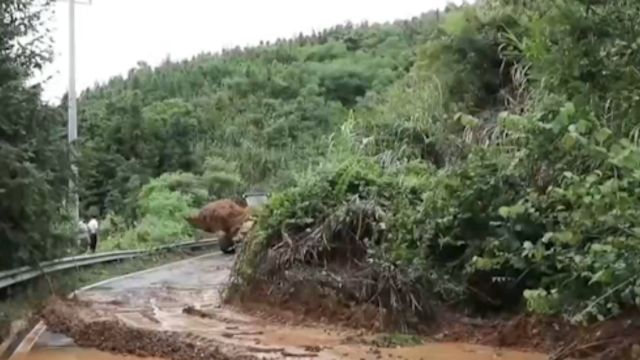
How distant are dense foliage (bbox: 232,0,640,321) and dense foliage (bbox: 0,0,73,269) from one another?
430 cm

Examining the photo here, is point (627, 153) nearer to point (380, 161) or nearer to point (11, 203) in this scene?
point (11, 203)

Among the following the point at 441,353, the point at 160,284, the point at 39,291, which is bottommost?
the point at 160,284

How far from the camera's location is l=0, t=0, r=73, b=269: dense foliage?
13695 mm

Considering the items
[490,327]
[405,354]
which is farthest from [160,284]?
[405,354]

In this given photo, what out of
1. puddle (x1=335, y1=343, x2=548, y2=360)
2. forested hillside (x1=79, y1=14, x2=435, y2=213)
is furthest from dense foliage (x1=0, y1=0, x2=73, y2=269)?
forested hillside (x1=79, y1=14, x2=435, y2=213)

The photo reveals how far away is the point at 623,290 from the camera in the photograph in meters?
7.00

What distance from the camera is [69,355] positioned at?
38.4 ft

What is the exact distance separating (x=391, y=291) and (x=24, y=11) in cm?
749

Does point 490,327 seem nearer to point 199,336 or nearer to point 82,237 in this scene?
point 199,336

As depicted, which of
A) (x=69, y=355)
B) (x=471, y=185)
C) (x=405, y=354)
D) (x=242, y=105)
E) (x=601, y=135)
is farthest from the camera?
(x=242, y=105)

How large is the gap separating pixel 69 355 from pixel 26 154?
3.80 metres

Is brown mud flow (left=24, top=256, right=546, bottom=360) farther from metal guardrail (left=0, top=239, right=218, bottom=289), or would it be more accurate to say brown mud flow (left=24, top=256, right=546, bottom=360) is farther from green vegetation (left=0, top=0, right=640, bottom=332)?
green vegetation (left=0, top=0, right=640, bottom=332)

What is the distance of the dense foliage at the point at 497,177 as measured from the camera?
6.89m

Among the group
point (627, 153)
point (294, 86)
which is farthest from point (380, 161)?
point (294, 86)
